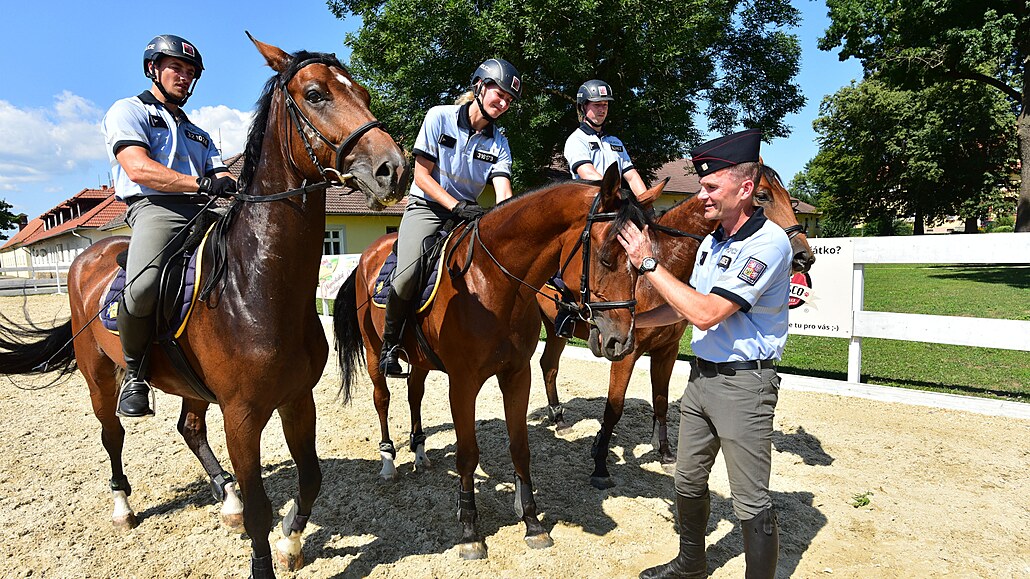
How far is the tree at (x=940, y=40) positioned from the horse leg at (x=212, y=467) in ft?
64.6

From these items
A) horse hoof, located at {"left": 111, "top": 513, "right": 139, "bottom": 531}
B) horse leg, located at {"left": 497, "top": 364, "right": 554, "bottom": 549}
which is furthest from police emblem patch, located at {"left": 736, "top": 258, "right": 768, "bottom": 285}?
horse hoof, located at {"left": 111, "top": 513, "right": 139, "bottom": 531}

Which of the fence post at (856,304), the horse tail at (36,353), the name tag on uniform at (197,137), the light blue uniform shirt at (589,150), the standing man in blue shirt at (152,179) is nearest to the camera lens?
the standing man in blue shirt at (152,179)

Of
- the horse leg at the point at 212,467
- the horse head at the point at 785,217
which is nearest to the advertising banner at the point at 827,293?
the horse head at the point at 785,217

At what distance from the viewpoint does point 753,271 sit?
2389 mm

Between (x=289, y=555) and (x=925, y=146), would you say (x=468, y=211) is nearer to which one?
(x=289, y=555)

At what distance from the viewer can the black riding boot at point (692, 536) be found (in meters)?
2.88

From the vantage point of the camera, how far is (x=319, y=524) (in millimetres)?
4008

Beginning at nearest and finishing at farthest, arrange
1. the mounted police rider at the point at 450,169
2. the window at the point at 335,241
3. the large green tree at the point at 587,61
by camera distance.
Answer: the mounted police rider at the point at 450,169, the large green tree at the point at 587,61, the window at the point at 335,241

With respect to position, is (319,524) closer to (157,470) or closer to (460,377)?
(460,377)

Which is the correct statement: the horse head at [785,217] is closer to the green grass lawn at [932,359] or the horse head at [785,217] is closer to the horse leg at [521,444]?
the horse leg at [521,444]

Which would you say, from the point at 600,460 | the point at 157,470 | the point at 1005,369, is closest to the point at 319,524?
the point at 157,470

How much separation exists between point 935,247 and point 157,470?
841 centimetres

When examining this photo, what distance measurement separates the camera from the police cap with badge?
245 cm

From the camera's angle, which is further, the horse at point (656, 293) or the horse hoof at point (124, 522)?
the horse at point (656, 293)
